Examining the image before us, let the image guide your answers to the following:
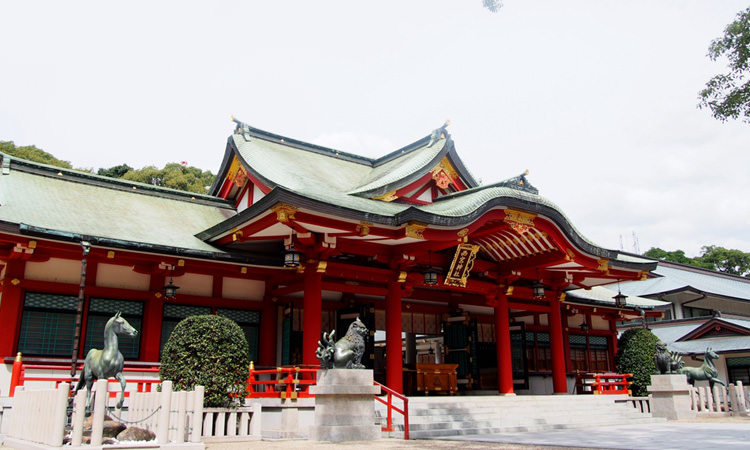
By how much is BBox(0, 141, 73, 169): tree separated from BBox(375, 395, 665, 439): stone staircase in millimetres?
35718

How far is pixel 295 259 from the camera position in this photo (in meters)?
14.3

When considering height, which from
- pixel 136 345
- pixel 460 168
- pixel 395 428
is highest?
pixel 460 168

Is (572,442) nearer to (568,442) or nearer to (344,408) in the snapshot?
(568,442)

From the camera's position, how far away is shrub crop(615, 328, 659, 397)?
19.8m

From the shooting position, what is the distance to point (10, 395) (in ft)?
41.2

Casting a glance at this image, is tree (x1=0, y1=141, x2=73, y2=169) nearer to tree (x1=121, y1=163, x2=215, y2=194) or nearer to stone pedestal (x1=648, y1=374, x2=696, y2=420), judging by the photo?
tree (x1=121, y1=163, x2=215, y2=194)

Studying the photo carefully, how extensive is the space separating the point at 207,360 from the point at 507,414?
783 centimetres

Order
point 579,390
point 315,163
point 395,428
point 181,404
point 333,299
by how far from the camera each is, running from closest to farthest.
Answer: point 181,404
point 395,428
point 333,299
point 315,163
point 579,390

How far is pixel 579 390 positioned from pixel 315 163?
13.2m

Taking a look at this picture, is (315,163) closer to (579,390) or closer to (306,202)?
(306,202)

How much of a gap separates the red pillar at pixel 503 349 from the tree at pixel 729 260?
2269 inches

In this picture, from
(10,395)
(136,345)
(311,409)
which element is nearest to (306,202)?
(311,409)

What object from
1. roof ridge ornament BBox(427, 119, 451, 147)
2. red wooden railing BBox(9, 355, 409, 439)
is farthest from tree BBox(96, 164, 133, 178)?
red wooden railing BBox(9, 355, 409, 439)

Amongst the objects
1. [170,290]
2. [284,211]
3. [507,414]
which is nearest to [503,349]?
[507,414]
